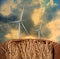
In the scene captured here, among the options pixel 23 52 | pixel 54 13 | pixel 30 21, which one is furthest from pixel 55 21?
pixel 23 52

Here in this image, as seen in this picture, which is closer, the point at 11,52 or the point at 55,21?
the point at 11,52

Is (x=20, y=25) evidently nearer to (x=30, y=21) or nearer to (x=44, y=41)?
(x=30, y=21)

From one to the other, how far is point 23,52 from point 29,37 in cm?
19

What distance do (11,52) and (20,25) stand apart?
0.29 metres

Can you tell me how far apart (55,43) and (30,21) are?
1.09ft

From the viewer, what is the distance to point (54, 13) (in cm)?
204

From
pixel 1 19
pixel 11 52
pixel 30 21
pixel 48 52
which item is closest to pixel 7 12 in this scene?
pixel 1 19

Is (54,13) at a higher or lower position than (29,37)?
higher

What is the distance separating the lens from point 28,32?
2033 millimetres

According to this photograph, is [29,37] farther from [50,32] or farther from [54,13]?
[54,13]

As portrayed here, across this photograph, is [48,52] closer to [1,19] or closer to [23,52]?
[23,52]

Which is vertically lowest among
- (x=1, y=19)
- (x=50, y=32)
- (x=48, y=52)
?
(x=48, y=52)

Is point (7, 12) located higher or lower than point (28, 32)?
higher

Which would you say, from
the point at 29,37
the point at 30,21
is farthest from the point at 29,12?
the point at 29,37
